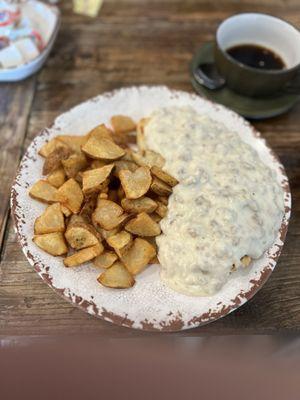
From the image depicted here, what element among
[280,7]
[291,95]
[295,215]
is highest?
[280,7]

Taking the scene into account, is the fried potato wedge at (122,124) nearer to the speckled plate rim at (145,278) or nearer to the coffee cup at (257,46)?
the speckled plate rim at (145,278)

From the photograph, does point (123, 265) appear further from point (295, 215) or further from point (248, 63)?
point (248, 63)

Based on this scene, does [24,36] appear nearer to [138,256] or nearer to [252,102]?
[252,102]

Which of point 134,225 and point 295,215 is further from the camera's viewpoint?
point 295,215

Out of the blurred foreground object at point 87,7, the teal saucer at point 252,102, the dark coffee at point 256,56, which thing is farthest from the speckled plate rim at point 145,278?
the blurred foreground object at point 87,7

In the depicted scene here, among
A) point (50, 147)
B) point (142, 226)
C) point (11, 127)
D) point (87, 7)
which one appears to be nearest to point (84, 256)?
point (142, 226)

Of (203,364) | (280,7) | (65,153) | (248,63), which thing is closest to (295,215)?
(248,63)

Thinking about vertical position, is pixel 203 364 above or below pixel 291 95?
above

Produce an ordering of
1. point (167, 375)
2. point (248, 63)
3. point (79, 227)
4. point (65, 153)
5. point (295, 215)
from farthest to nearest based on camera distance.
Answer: point (248, 63), point (295, 215), point (65, 153), point (79, 227), point (167, 375)
